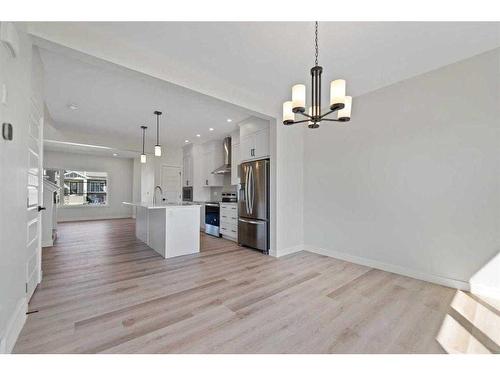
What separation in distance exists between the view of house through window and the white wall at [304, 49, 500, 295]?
871cm

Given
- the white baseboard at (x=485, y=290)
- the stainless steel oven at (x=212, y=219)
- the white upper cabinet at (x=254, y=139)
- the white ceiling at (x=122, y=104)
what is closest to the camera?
the white baseboard at (x=485, y=290)

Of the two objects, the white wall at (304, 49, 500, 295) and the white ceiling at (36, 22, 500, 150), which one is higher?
the white ceiling at (36, 22, 500, 150)

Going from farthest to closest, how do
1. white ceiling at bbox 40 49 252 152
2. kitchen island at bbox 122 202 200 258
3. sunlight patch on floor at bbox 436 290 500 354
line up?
kitchen island at bbox 122 202 200 258, white ceiling at bbox 40 49 252 152, sunlight patch on floor at bbox 436 290 500 354

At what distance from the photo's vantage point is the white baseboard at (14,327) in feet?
4.68

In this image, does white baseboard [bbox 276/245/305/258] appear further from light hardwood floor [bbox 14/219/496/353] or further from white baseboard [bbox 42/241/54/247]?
white baseboard [bbox 42/241/54/247]

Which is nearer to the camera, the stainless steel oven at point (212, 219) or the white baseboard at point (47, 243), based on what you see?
the white baseboard at point (47, 243)

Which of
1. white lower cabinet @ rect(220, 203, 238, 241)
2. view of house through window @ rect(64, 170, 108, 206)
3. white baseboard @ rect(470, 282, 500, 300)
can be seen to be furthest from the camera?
view of house through window @ rect(64, 170, 108, 206)

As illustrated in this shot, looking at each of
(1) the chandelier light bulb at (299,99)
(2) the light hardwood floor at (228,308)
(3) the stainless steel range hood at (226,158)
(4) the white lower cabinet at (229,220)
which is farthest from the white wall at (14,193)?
(3) the stainless steel range hood at (226,158)

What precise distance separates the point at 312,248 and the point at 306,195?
1000 mm

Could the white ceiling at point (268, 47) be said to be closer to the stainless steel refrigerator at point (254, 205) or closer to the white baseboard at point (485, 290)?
the stainless steel refrigerator at point (254, 205)

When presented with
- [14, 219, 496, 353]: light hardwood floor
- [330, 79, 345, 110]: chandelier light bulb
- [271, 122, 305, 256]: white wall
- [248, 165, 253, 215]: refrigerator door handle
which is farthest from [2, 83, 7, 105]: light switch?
[248, 165, 253, 215]: refrigerator door handle

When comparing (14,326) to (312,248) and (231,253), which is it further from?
(312,248)

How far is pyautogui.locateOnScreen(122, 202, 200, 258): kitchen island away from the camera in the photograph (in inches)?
146

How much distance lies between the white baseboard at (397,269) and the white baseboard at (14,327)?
3.79 metres
